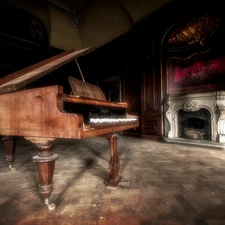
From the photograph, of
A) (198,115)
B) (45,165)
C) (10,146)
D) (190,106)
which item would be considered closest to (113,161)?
(45,165)

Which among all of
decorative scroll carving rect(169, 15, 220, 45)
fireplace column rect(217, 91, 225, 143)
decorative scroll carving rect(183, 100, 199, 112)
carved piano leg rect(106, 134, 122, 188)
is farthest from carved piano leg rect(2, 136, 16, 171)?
decorative scroll carving rect(169, 15, 220, 45)

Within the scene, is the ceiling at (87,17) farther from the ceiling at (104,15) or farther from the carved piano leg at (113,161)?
the carved piano leg at (113,161)

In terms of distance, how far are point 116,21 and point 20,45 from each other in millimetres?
4246

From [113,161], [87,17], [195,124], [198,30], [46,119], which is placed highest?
[87,17]

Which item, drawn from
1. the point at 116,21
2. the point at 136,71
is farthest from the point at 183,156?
the point at 116,21

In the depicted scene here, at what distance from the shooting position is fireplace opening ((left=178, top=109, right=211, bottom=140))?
486cm

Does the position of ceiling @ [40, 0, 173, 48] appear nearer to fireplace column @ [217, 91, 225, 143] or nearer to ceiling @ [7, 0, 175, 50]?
ceiling @ [7, 0, 175, 50]

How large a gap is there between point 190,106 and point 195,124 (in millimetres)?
688

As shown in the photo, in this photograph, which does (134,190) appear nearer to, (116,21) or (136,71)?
(136,71)

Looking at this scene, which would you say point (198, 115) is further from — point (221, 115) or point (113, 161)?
point (113, 161)

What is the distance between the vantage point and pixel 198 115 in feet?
16.5

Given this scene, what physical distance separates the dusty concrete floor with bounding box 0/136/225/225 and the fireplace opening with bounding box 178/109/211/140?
1.99 m

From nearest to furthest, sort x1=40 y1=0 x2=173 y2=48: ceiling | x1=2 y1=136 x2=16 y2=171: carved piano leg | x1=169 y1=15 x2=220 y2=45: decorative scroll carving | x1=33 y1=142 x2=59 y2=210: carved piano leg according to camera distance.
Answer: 1. x1=33 y1=142 x2=59 y2=210: carved piano leg
2. x1=2 y1=136 x2=16 y2=171: carved piano leg
3. x1=169 y1=15 x2=220 y2=45: decorative scroll carving
4. x1=40 y1=0 x2=173 y2=48: ceiling

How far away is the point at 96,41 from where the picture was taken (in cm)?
845
